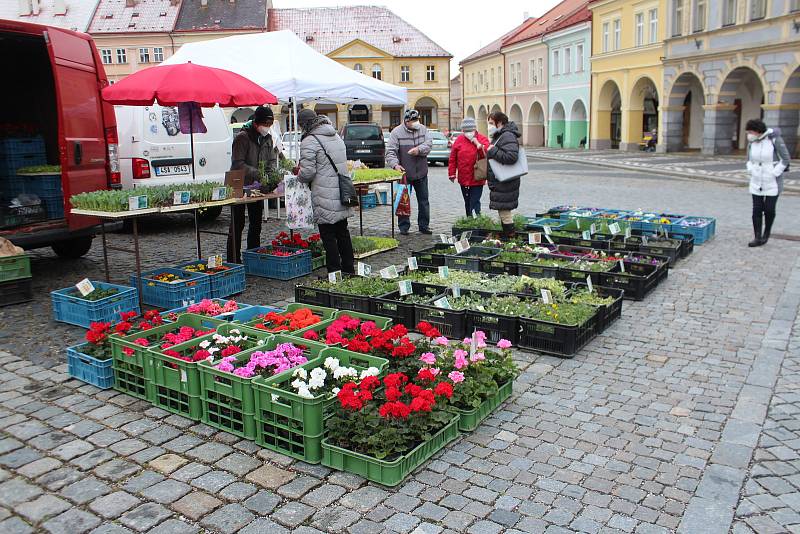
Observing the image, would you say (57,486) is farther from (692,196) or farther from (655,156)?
(655,156)

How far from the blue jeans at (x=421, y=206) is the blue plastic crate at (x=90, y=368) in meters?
7.07

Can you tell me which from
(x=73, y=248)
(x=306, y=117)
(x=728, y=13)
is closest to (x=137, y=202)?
(x=306, y=117)

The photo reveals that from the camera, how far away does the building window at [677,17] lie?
3278 centimetres

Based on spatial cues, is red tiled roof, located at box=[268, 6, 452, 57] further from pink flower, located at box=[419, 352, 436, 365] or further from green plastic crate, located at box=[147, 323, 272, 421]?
pink flower, located at box=[419, 352, 436, 365]

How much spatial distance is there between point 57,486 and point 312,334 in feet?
6.68

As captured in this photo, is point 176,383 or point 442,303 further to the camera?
point 442,303

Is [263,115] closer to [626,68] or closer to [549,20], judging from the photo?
[626,68]

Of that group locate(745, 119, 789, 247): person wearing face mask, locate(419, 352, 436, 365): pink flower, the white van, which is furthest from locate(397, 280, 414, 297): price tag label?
locate(745, 119, 789, 247): person wearing face mask

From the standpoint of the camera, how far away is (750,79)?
33344 mm

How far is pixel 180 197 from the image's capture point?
7.69 metres

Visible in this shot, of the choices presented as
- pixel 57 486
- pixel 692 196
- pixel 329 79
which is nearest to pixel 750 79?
pixel 692 196

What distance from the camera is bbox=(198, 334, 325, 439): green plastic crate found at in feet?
14.9

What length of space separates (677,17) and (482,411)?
33.2m

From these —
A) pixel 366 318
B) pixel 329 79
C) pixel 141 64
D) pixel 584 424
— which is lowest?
pixel 584 424
